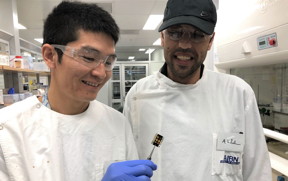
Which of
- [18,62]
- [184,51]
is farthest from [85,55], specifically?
[18,62]

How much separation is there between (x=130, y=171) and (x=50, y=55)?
58cm

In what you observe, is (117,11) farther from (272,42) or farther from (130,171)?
(130,171)

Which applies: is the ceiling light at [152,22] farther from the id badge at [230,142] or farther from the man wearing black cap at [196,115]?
the id badge at [230,142]

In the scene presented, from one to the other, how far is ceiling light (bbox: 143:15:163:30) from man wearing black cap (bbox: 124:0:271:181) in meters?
4.13

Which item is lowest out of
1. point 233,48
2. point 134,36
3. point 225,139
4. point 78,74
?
point 225,139

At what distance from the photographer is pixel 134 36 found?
6.95 metres

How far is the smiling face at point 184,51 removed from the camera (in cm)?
101

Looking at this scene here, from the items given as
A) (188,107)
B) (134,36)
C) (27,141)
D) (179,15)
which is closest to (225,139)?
(188,107)

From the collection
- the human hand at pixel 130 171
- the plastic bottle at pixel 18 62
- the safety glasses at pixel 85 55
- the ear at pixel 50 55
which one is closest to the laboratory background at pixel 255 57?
the plastic bottle at pixel 18 62

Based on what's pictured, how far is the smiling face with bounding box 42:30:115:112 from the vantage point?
849 millimetres

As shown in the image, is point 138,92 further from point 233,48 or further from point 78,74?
point 233,48

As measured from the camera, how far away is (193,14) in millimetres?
989

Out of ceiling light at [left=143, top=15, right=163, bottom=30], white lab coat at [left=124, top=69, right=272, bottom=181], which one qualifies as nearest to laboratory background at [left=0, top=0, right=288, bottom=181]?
white lab coat at [left=124, top=69, right=272, bottom=181]

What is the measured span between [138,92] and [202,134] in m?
0.41
